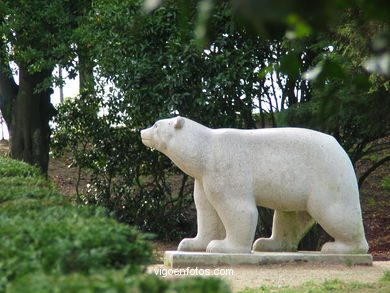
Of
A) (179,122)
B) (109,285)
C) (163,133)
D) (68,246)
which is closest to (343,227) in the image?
(179,122)

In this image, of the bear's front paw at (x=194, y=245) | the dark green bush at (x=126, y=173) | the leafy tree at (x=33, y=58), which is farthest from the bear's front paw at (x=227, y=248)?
the leafy tree at (x=33, y=58)

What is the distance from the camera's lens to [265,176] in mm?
8562

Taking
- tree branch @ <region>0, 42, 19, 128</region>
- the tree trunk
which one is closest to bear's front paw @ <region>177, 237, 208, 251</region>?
the tree trunk

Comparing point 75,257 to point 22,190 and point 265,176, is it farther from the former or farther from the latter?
point 265,176

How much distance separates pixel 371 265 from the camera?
8.70 m

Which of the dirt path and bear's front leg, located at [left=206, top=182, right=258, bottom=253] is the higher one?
bear's front leg, located at [left=206, top=182, right=258, bottom=253]

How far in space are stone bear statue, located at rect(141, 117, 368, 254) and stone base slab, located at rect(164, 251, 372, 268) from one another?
0.15m

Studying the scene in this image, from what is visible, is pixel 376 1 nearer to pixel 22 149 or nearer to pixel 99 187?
pixel 99 187

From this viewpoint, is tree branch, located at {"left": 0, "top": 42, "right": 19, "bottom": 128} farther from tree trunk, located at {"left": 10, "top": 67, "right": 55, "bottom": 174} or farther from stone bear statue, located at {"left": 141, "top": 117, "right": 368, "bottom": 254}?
stone bear statue, located at {"left": 141, "top": 117, "right": 368, "bottom": 254}

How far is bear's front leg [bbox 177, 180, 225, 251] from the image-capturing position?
29.4ft

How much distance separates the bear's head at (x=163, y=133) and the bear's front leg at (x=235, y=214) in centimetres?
77

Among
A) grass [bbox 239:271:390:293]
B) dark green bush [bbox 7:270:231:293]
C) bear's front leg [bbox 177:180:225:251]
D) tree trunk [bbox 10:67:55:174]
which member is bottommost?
grass [bbox 239:271:390:293]

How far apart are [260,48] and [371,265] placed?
4.85m

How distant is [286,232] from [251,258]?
103 centimetres
